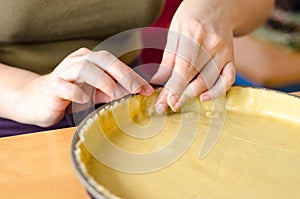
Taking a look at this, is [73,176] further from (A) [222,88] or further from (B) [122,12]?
(B) [122,12]

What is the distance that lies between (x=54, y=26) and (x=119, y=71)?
26cm

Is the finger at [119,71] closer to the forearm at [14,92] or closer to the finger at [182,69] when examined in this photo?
the finger at [182,69]

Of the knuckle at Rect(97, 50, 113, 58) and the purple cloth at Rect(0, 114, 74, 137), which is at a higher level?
the knuckle at Rect(97, 50, 113, 58)

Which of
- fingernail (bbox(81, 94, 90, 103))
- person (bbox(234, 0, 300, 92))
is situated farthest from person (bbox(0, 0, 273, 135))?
person (bbox(234, 0, 300, 92))

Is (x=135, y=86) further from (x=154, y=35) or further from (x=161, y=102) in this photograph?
(x=154, y=35)

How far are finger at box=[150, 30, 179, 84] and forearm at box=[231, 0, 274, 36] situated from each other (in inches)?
7.1

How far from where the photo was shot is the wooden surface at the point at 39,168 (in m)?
0.59

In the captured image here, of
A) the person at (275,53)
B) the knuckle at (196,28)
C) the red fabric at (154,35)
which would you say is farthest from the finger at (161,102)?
the person at (275,53)

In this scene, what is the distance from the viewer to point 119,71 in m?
0.66

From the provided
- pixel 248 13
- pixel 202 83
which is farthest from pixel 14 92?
pixel 248 13

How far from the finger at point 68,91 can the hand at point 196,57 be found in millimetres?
105

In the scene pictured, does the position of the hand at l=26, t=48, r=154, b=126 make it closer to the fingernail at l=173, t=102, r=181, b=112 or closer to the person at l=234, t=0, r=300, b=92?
the fingernail at l=173, t=102, r=181, b=112

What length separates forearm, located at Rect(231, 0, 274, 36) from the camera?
904 millimetres

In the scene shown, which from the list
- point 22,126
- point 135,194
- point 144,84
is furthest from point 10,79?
point 135,194
